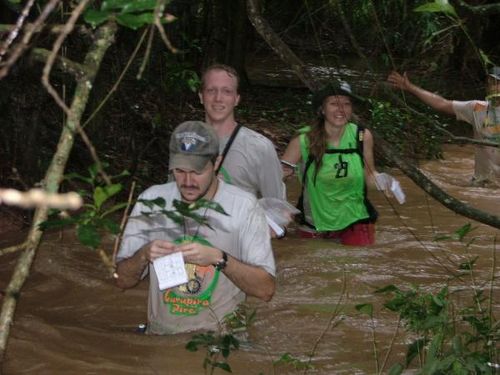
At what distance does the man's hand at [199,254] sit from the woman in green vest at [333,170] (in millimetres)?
3053

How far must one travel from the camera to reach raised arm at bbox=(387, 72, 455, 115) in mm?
7469

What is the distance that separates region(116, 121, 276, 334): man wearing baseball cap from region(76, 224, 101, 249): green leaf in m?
2.09

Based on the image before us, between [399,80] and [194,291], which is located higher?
[399,80]

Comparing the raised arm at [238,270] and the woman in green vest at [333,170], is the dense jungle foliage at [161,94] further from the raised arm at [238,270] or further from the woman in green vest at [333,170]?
the raised arm at [238,270]

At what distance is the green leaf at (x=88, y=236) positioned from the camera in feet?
10.8

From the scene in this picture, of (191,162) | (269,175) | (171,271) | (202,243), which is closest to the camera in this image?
(171,271)

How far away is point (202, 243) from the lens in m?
5.68

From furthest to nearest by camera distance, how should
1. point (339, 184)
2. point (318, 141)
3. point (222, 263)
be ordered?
point (339, 184)
point (318, 141)
point (222, 263)

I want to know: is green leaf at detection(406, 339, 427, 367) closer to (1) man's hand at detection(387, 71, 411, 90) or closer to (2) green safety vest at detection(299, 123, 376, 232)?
(1) man's hand at detection(387, 71, 411, 90)

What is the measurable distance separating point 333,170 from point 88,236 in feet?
17.7

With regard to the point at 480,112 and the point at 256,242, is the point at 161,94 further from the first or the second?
the point at 256,242

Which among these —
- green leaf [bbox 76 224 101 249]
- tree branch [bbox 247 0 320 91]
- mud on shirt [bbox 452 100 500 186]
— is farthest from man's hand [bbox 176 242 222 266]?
mud on shirt [bbox 452 100 500 186]

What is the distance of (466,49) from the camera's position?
2038 centimetres

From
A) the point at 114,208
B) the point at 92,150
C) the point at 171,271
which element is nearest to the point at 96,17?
the point at 92,150
